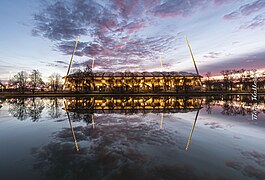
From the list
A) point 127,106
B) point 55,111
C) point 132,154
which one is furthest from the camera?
point 127,106

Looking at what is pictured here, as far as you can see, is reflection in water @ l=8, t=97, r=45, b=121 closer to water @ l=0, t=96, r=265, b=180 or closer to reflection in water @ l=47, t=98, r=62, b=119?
reflection in water @ l=47, t=98, r=62, b=119

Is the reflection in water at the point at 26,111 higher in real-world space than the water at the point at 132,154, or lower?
higher

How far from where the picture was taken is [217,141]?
6.48m

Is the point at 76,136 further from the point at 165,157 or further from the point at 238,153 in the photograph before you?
the point at 238,153

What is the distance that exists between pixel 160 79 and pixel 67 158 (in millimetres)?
56628

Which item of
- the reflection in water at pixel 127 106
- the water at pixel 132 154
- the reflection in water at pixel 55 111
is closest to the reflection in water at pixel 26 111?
the reflection in water at pixel 55 111

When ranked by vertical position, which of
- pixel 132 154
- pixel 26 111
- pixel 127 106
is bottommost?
pixel 132 154

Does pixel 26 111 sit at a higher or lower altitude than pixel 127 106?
lower

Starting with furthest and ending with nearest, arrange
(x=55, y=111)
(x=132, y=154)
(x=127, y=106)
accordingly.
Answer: (x=127, y=106) → (x=55, y=111) → (x=132, y=154)

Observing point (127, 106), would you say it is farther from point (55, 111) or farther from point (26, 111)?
point (26, 111)

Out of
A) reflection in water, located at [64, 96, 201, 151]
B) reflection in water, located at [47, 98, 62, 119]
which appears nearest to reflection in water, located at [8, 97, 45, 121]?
reflection in water, located at [47, 98, 62, 119]

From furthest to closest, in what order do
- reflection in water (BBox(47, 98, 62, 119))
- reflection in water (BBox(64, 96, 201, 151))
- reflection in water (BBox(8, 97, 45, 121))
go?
reflection in water (BBox(64, 96, 201, 151))
reflection in water (BBox(47, 98, 62, 119))
reflection in water (BBox(8, 97, 45, 121))

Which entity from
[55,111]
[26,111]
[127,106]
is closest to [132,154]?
[55,111]

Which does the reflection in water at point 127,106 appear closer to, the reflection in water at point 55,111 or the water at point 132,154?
the reflection in water at point 55,111
